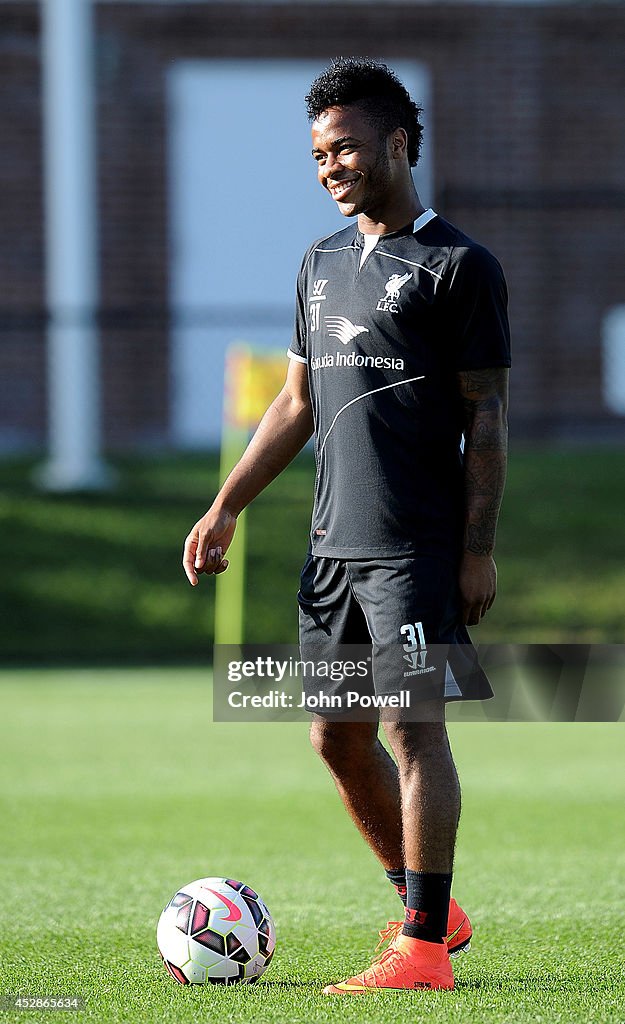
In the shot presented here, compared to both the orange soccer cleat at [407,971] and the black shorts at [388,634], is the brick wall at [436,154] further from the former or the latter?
the orange soccer cleat at [407,971]

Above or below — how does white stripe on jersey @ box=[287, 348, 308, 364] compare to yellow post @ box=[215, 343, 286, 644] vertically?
above

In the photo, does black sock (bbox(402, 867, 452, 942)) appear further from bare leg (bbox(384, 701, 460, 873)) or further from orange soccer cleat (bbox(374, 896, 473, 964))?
orange soccer cleat (bbox(374, 896, 473, 964))

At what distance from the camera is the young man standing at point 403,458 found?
143 inches

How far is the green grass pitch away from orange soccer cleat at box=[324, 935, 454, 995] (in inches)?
1.9

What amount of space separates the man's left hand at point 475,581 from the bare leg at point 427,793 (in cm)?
27

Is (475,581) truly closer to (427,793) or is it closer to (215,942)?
(427,793)

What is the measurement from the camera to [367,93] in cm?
379

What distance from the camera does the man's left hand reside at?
146 inches

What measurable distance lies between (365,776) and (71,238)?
11475 mm

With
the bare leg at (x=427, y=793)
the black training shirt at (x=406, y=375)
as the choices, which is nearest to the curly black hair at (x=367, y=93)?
the black training shirt at (x=406, y=375)

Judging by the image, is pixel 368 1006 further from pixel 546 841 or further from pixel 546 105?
pixel 546 105

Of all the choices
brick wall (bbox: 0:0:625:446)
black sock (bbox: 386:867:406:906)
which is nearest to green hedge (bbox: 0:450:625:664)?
brick wall (bbox: 0:0:625:446)

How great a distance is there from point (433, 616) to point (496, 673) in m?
5.72

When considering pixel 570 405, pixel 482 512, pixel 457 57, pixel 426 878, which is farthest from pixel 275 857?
pixel 457 57
